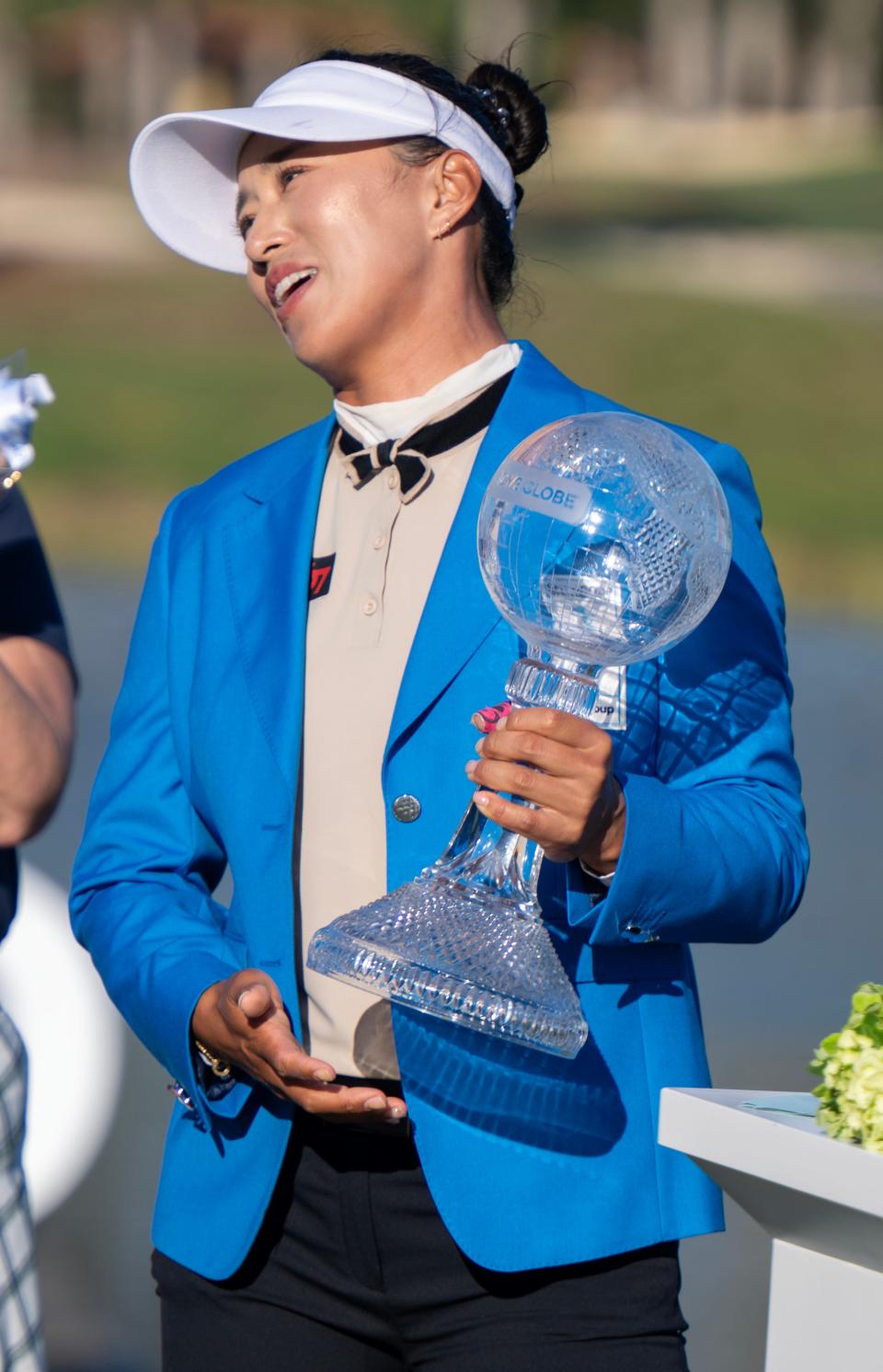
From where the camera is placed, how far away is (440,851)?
163 cm

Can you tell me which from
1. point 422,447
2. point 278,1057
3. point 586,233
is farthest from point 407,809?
point 586,233

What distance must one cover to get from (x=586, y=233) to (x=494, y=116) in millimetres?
19157

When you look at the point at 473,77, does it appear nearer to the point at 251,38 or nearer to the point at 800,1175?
the point at 800,1175

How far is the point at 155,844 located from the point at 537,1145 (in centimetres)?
48

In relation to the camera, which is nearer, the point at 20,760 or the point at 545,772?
the point at 545,772

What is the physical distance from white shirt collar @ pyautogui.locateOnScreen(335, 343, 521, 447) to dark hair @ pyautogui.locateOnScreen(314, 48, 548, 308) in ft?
0.37

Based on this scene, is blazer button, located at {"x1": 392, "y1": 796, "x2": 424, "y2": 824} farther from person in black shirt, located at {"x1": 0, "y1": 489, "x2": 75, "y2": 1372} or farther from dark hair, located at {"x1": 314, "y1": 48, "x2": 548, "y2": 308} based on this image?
dark hair, located at {"x1": 314, "y1": 48, "x2": 548, "y2": 308}

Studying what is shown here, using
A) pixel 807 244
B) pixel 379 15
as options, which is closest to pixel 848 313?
pixel 807 244

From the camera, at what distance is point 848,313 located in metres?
19.0

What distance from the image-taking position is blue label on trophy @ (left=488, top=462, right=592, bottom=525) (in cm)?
143

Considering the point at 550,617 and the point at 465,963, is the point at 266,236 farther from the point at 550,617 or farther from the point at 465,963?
the point at 465,963

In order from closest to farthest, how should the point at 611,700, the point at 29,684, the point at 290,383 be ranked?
the point at 611,700 < the point at 29,684 < the point at 290,383

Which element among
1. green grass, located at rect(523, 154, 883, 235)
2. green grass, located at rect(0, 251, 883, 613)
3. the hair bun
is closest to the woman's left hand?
the hair bun

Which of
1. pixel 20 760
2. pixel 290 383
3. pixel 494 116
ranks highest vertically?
pixel 494 116
